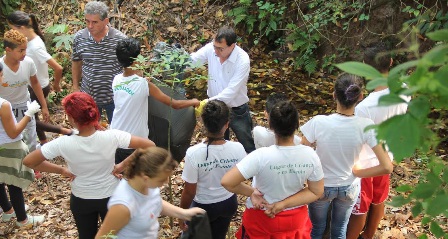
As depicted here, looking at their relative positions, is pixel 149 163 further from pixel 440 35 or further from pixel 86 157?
pixel 440 35

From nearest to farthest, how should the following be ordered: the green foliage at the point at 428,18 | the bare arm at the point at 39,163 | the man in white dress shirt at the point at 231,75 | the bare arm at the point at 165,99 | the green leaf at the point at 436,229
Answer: the green leaf at the point at 436,229 → the bare arm at the point at 39,163 → the bare arm at the point at 165,99 → the man in white dress shirt at the point at 231,75 → the green foliage at the point at 428,18

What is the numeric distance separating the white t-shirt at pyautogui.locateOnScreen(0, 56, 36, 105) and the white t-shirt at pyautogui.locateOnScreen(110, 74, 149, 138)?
3.97 ft

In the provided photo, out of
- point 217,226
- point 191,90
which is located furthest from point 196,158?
→ point 191,90

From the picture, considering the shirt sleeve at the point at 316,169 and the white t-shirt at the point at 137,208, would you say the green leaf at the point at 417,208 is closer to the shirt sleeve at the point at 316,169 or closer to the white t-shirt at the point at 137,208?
the shirt sleeve at the point at 316,169

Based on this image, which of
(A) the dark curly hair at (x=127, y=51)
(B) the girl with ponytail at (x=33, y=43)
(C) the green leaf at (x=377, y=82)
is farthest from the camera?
(B) the girl with ponytail at (x=33, y=43)

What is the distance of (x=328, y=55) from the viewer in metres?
8.14

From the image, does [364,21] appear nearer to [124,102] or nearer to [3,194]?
[124,102]

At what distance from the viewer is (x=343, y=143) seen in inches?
140

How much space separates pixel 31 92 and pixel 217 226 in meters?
3.11

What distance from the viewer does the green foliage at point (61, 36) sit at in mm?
8248

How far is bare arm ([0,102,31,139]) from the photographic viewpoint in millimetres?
4031

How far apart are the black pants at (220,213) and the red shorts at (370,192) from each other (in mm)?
1078

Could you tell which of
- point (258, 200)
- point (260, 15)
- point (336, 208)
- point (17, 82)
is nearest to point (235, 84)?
point (336, 208)

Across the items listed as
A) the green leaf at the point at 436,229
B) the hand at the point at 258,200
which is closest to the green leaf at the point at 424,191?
the green leaf at the point at 436,229
